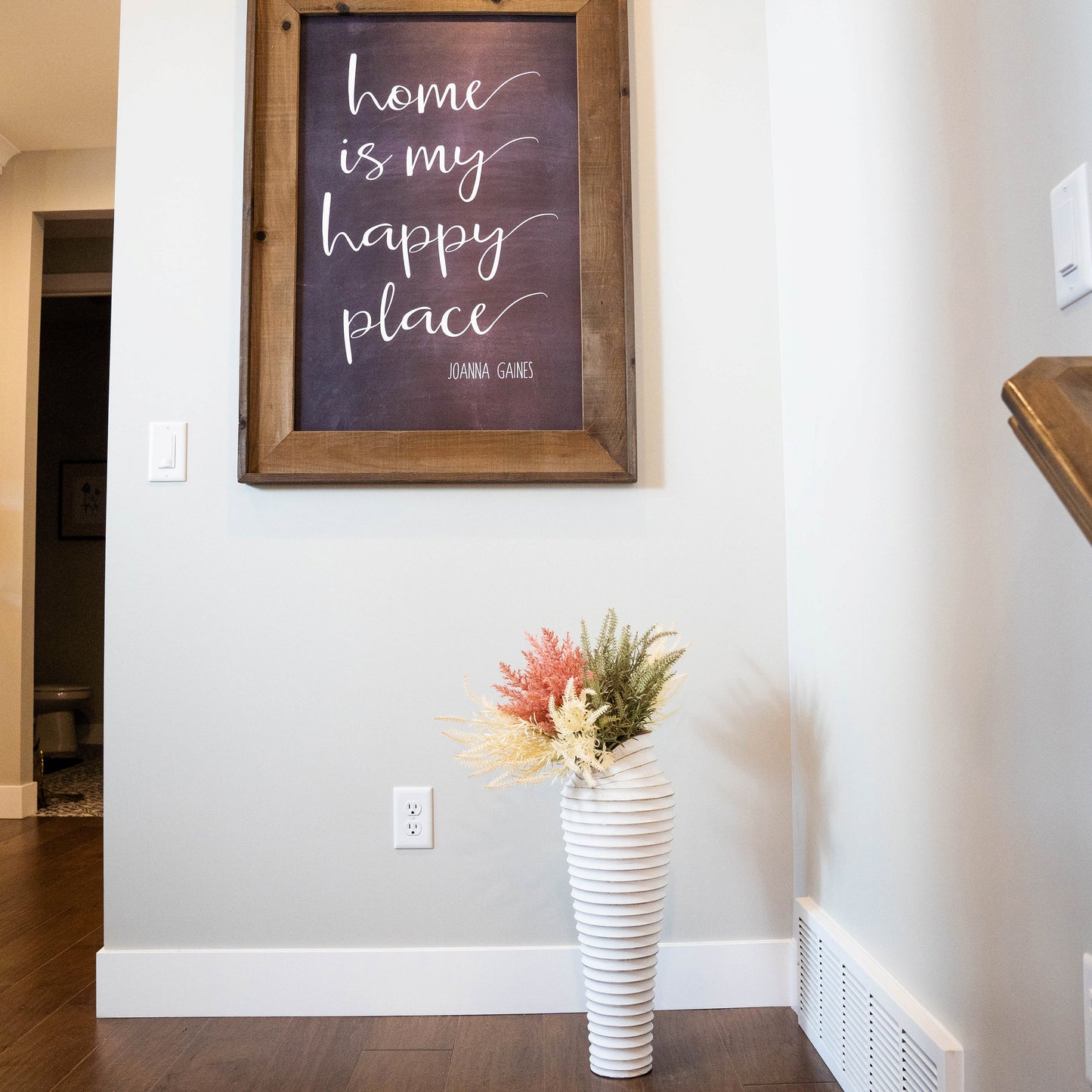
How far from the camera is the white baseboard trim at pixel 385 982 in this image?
1590mm

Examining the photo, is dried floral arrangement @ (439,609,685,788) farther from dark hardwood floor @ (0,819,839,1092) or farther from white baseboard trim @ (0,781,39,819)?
white baseboard trim @ (0,781,39,819)

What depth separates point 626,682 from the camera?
1.37m

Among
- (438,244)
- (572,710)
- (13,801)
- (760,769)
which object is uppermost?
(438,244)

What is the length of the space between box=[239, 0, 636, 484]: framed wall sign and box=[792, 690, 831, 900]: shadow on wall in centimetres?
54

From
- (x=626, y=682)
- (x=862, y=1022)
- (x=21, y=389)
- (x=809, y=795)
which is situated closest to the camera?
(x=862, y=1022)

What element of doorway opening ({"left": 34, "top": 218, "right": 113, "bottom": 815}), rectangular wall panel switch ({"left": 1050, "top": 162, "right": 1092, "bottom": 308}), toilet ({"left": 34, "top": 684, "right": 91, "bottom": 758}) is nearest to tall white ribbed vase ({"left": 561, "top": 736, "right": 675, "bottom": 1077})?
rectangular wall panel switch ({"left": 1050, "top": 162, "right": 1092, "bottom": 308})

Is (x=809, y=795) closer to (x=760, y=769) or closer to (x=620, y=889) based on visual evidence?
(x=760, y=769)

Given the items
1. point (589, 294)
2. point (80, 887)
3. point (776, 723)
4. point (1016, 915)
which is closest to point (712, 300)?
point (589, 294)

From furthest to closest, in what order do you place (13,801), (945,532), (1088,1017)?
(13,801), (945,532), (1088,1017)

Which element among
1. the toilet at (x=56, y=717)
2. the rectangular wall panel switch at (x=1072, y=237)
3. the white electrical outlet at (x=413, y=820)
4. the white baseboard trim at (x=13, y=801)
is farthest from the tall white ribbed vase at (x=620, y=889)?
the toilet at (x=56, y=717)

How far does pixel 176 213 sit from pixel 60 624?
437 centimetres

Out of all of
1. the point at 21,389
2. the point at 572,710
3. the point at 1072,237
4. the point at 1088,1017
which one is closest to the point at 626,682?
the point at 572,710

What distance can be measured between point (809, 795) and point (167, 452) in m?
1.33

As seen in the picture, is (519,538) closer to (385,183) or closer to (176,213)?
(385,183)
